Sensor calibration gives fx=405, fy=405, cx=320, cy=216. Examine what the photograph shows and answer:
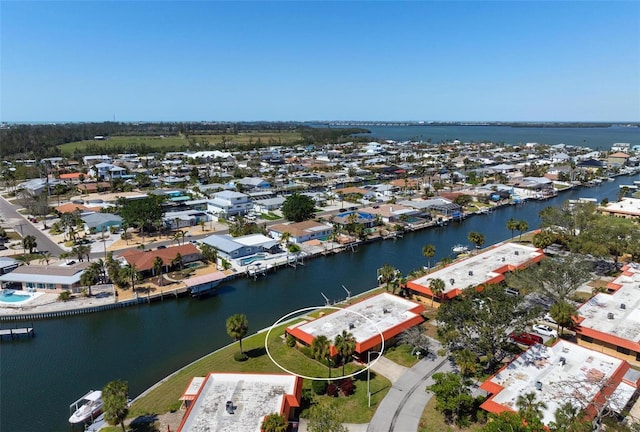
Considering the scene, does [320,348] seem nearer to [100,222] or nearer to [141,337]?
[141,337]

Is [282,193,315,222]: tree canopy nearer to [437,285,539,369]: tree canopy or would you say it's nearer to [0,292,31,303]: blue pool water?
[0,292,31,303]: blue pool water

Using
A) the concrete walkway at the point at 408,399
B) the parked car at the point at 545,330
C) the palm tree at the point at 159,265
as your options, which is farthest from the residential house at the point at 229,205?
the parked car at the point at 545,330

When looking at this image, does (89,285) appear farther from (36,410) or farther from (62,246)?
(62,246)

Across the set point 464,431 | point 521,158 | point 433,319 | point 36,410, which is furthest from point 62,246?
point 521,158

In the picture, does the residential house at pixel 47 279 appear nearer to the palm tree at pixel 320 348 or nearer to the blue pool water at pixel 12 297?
the blue pool water at pixel 12 297

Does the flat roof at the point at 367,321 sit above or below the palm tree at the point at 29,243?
below

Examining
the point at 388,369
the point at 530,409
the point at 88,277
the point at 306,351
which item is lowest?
the point at 388,369

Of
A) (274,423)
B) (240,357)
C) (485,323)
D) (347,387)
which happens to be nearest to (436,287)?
(485,323)

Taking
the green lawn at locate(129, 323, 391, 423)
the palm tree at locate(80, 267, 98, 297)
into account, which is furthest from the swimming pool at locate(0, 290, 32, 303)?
the green lawn at locate(129, 323, 391, 423)
